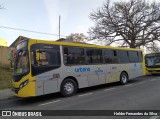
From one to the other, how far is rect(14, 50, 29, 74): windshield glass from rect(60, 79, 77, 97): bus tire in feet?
6.97

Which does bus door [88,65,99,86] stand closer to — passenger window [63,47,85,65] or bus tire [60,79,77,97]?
passenger window [63,47,85,65]

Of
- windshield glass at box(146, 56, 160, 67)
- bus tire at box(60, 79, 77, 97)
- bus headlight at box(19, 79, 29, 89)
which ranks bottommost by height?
bus tire at box(60, 79, 77, 97)

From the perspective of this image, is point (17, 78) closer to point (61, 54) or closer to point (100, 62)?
point (61, 54)

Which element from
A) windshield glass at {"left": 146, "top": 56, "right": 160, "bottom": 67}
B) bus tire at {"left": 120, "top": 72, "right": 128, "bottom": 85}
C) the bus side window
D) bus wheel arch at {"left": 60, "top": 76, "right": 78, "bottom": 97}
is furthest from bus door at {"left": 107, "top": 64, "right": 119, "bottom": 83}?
windshield glass at {"left": 146, "top": 56, "right": 160, "bottom": 67}

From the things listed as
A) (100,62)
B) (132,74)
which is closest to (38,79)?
(100,62)

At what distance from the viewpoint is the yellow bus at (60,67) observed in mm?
8969

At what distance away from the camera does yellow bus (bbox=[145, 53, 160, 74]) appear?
21203mm

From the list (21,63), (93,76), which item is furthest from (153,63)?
(21,63)

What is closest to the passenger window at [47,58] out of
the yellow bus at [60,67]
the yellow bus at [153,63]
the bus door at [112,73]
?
the yellow bus at [60,67]

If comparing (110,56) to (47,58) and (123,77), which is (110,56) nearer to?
(123,77)

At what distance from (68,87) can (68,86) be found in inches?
2.1

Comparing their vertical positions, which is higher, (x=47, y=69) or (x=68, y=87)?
(x=47, y=69)

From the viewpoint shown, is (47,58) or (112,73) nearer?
(47,58)

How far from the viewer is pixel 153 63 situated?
21.8m
